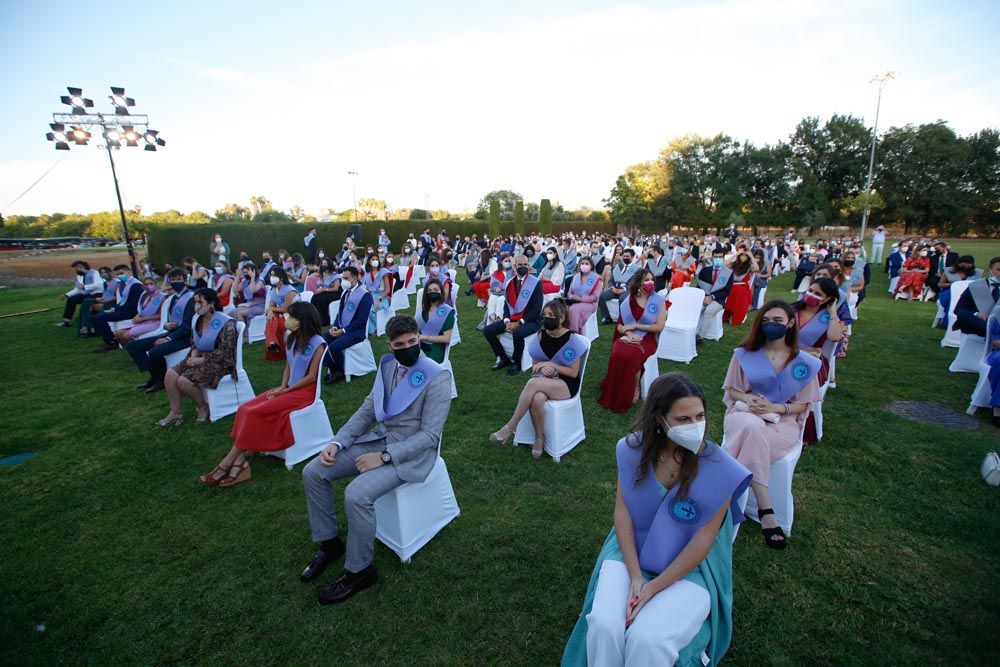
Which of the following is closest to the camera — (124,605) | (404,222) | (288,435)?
(124,605)

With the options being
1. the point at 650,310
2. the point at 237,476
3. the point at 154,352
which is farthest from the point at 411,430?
the point at 154,352

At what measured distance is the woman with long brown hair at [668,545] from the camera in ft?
6.12

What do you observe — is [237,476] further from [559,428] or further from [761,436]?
[761,436]

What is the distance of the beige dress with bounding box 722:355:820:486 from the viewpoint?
3.11m

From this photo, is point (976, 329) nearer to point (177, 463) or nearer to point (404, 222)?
point (177, 463)

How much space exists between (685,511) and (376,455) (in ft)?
6.14

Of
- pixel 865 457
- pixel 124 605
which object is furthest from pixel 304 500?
pixel 865 457

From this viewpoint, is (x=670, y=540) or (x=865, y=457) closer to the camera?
(x=670, y=540)

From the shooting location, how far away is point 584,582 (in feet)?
9.29

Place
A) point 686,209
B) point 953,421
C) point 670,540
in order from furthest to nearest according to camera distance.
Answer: point 686,209 → point 953,421 → point 670,540

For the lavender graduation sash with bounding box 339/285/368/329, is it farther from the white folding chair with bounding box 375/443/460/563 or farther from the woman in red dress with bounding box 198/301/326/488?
the white folding chair with bounding box 375/443/460/563

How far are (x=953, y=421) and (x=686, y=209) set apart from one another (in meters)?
48.0

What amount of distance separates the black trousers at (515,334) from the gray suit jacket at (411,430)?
3496 millimetres

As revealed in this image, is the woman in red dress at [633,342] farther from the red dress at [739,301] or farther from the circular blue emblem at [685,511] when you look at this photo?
the red dress at [739,301]
